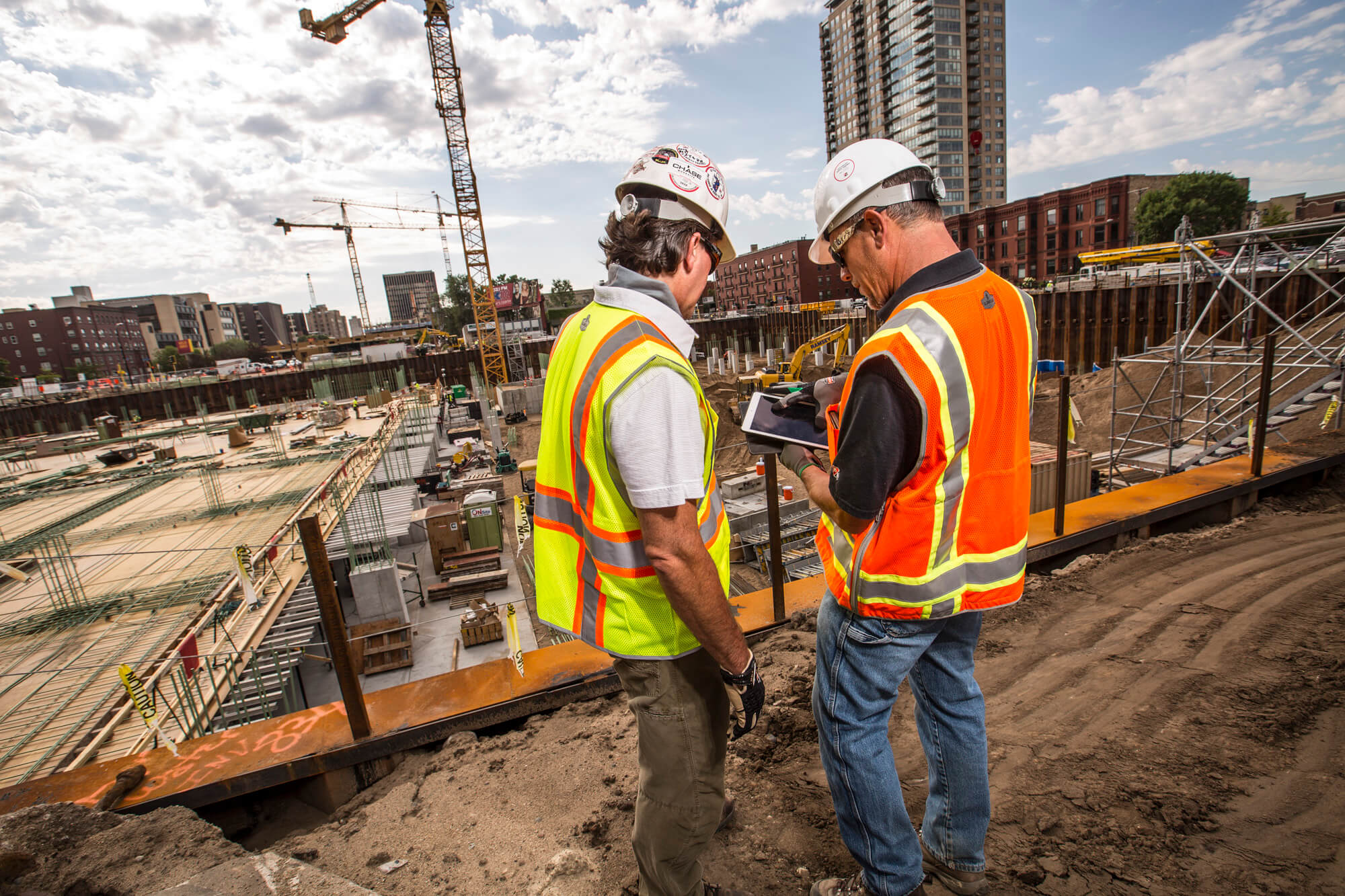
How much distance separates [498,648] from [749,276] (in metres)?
81.1

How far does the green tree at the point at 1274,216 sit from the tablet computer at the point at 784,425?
64193mm

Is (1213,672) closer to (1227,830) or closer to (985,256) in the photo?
(1227,830)

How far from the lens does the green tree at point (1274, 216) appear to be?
46.4 metres

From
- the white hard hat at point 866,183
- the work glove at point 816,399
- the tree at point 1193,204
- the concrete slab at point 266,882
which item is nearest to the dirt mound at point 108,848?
the concrete slab at point 266,882

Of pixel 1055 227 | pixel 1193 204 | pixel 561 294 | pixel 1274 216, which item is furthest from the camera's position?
pixel 561 294

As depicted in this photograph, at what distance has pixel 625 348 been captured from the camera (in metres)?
1.42

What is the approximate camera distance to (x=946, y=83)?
68562 mm

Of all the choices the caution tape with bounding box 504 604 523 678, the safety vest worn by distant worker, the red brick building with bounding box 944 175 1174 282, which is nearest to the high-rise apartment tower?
the red brick building with bounding box 944 175 1174 282

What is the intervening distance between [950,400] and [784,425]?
0.58m

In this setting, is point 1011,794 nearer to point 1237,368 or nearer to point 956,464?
point 956,464

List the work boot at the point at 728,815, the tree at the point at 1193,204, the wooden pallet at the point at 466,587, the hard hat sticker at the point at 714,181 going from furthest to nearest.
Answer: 1. the tree at the point at 1193,204
2. the wooden pallet at the point at 466,587
3. the work boot at the point at 728,815
4. the hard hat sticker at the point at 714,181

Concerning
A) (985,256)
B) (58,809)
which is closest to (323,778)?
(58,809)

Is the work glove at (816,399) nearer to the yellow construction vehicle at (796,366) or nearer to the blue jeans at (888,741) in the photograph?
the blue jeans at (888,741)

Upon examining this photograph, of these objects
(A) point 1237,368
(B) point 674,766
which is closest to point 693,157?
(B) point 674,766
